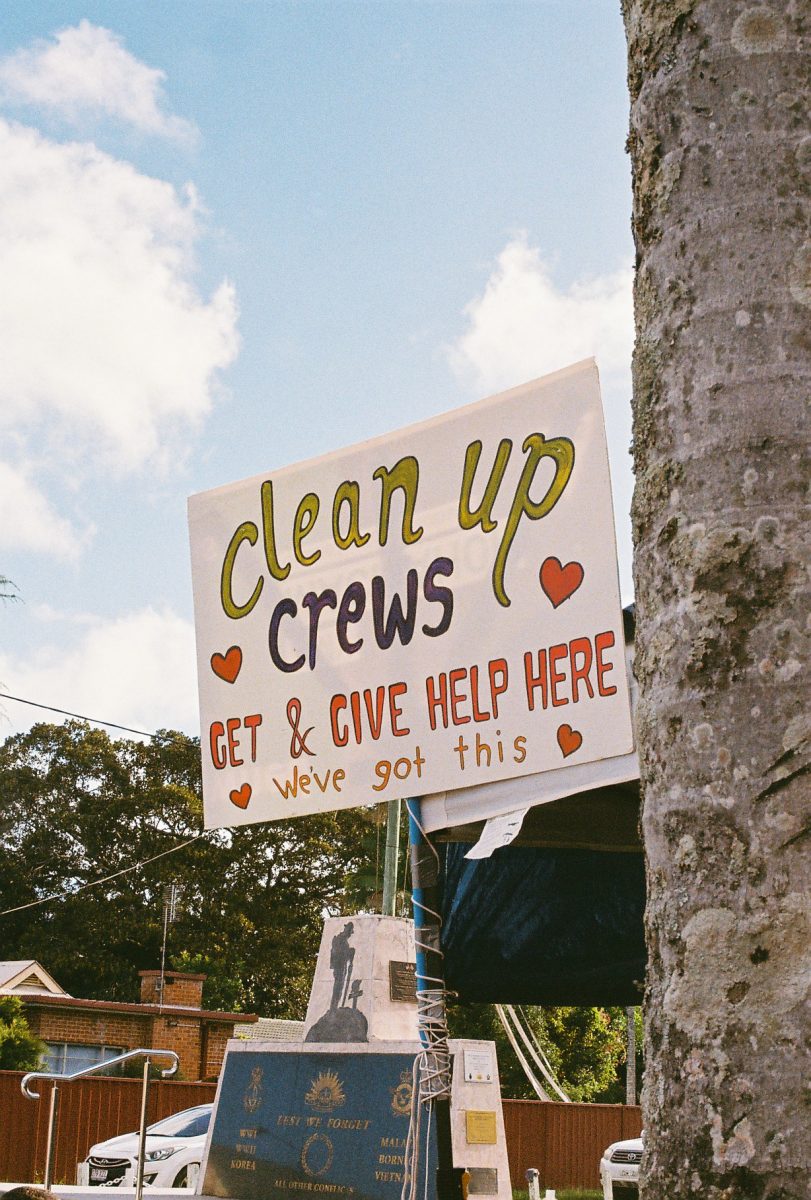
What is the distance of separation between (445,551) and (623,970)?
2351mm

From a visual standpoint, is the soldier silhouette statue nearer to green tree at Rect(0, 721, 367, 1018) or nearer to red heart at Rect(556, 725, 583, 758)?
red heart at Rect(556, 725, 583, 758)

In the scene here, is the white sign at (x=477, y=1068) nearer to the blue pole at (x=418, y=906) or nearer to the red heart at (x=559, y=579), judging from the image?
the blue pole at (x=418, y=906)

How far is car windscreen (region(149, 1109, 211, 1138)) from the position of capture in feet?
53.3

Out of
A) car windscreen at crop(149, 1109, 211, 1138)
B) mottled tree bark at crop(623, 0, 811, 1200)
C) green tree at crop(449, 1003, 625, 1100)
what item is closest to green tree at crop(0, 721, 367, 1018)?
green tree at crop(449, 1003, 625, 1100)

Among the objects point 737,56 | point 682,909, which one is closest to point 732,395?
point 737,56

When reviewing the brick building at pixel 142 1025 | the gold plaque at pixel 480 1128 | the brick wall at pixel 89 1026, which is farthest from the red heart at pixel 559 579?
the brick wall at pixel 89 1026

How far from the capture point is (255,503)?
19.4 ft

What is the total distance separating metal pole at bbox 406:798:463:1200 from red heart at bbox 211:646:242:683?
38.7 inches

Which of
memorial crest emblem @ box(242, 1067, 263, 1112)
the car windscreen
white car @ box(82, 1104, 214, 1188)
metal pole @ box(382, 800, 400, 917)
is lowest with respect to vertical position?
white car @ box(82, 1104, 214, 1188)

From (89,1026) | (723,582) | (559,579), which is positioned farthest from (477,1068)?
(89,1026)

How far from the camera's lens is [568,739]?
505 centimetres

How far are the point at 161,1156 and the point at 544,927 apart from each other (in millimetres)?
11031

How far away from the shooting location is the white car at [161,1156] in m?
15.2

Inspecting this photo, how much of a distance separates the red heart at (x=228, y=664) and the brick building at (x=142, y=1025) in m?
22.2
